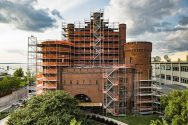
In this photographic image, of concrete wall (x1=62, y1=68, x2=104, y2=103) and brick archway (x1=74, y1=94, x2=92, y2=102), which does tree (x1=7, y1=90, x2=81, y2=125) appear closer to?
concrete wall (x1=62, y1=68, x2=104, y2=103)

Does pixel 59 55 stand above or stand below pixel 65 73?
above

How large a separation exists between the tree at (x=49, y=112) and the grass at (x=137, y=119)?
13.3m

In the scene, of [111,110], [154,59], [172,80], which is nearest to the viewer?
[111,110]

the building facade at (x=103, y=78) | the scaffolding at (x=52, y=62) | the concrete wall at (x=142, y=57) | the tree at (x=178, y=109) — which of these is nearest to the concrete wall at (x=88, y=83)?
the building facade at (x=103, y=78)

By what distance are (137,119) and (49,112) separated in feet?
68.6

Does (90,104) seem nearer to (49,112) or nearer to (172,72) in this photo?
(49,112)

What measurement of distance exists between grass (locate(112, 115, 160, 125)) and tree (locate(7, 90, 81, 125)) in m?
13.3

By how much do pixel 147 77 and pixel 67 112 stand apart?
25754mm

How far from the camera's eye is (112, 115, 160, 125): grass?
51344 mm

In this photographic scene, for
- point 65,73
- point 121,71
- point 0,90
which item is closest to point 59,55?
point 65,73

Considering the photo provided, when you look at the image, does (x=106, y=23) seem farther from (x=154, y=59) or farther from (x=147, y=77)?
(x=154, y=59)

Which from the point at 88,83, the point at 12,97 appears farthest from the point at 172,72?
the point at 12,97

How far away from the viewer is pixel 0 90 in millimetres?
74750

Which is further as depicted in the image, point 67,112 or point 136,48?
point 136,48
